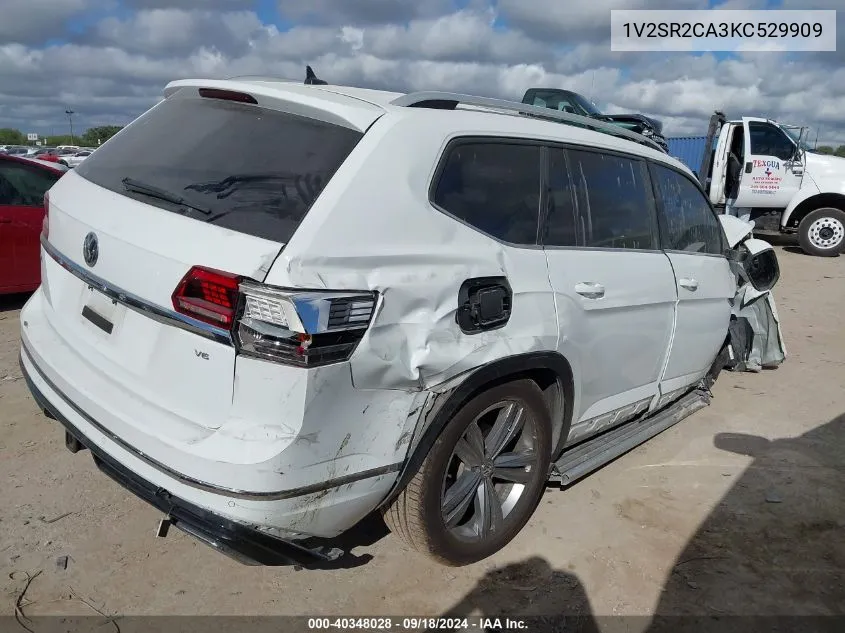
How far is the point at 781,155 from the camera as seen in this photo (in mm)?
12109

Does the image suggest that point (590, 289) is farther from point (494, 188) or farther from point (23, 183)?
point (23, 183)

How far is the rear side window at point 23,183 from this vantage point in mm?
6168

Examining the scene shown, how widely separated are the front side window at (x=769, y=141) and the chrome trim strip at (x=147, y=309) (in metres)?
12.3

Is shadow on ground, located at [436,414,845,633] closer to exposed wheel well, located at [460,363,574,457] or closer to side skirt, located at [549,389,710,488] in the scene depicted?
side skirt, located at [549,389,710,488]

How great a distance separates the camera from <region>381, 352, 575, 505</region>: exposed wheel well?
7.73ft

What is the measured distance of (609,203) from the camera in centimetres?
332

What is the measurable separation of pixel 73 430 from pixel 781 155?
502 inches

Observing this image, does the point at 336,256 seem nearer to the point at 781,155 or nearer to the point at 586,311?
the point at 586,311

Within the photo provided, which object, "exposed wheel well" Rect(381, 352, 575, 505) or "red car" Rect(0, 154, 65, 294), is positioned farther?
"red car" Rect(0, 154, 65, 294)

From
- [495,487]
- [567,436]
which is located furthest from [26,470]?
[567,436]

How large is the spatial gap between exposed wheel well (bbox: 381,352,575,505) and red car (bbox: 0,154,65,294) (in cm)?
523

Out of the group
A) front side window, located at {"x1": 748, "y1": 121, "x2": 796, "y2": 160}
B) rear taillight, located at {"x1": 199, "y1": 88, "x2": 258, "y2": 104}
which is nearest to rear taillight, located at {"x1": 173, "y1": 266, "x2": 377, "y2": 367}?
rear taillight, located at {"x1": 199, "y1": 88, "x2": 258, "y2": 104}

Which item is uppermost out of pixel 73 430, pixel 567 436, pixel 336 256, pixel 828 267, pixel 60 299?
pixel 336 256

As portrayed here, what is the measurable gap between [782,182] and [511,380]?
37.6 feet
